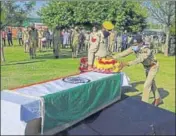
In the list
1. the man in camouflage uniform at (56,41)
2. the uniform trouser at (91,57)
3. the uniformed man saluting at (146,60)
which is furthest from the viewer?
the man in camouflage uniform at (56,41)

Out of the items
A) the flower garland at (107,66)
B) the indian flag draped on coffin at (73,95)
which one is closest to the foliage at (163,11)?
the flower garland at (107,66)

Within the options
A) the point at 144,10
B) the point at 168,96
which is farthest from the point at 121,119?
the point at 144,10

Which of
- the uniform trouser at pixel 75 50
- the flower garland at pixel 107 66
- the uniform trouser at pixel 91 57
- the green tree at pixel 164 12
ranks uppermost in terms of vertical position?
the green tree at pixel 164 12

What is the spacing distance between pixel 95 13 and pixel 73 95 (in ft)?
73.9

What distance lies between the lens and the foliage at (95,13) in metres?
24.8

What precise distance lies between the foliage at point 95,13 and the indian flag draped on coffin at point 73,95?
19381 millimetres

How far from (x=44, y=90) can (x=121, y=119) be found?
1.09m

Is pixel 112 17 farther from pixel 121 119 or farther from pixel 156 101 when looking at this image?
pixel 121 119

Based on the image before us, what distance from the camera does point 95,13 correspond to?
84.0 ft

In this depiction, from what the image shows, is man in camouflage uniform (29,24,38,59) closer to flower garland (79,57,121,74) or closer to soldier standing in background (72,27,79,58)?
soldier standing in background (72,27,79,58)

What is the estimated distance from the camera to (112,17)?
1017 inches

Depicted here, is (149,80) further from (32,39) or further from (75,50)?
(75,50)

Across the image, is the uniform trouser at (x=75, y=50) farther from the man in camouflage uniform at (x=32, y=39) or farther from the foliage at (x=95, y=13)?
the foliage at (x=95, y=13)

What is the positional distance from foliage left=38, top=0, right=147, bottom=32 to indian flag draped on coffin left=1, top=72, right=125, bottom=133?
19.4 metres
